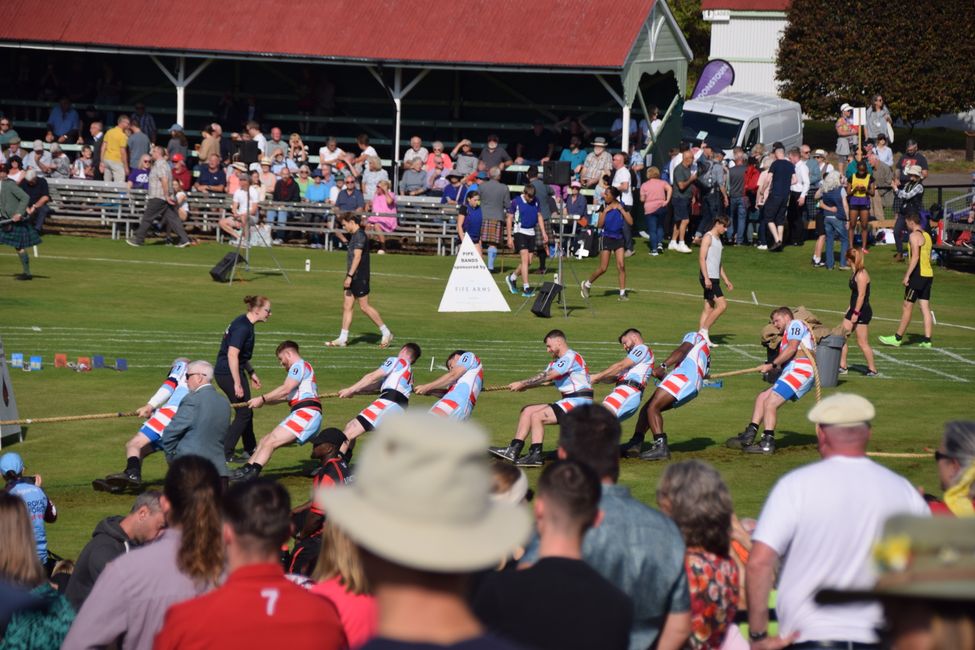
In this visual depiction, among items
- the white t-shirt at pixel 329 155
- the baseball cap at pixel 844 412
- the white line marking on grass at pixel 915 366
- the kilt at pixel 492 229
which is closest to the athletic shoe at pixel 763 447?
the white line marking on grass at pixel 915 366

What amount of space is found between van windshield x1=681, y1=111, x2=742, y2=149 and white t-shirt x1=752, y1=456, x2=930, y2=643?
1248 inches

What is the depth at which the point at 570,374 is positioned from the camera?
1559 cm

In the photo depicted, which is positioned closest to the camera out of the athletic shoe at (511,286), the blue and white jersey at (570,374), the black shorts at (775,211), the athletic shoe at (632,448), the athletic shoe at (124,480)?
the athletic shoe at (124,480)

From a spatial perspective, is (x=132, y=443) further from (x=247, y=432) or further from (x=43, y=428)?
(x=43, y=428)

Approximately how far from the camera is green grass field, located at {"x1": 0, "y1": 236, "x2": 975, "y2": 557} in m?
15.7

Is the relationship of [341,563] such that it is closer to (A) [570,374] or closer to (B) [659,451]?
(A) [570,374]

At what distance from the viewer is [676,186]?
3288 centimetres

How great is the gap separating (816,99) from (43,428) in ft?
126

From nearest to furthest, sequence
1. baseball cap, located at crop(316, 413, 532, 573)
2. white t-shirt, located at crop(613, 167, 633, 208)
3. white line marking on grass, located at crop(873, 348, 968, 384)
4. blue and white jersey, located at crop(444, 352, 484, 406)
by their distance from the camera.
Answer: baseball cap, located at crop(316, 413, 532, 573) < blue and white jersey, located at crop(444, 352, 484, 406) < white line marking on grass, located at crop(873, 348, 968, 384) < white t-shirt, located at crop(613, 167, 633, 208)

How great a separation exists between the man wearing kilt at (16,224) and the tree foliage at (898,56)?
1215 inches

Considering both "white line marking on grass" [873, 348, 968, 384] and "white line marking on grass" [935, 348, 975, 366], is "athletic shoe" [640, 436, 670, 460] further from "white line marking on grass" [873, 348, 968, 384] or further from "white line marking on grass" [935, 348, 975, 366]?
"white line marking on grass" [935, 348, 975, 366]

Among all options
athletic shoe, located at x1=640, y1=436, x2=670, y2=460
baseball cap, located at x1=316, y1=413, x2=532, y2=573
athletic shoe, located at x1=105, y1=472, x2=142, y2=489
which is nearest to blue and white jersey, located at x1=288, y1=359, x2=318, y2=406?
athletic shoe, located at x1=105, y1=472, x2=142, y2=489

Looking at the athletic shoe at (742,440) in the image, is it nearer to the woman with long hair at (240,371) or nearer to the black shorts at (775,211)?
the woman with long hair at (240,371)

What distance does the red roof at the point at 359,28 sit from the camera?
35469mm
